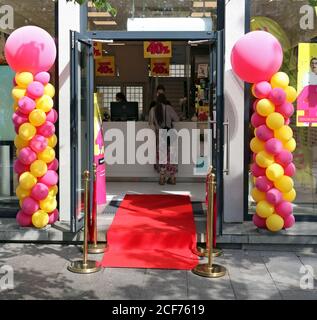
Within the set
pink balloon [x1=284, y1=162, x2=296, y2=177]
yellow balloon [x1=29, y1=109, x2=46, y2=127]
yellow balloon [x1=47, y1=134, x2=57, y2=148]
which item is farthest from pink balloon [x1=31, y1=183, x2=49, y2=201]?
pink balloon [x1=284, y1=162, x2=296, y2=177]

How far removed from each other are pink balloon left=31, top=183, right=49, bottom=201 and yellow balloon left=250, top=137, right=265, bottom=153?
2416 mm

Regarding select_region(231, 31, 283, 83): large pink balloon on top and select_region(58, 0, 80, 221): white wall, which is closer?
select_region(231, 31, 283, 83): large pink balloon on top

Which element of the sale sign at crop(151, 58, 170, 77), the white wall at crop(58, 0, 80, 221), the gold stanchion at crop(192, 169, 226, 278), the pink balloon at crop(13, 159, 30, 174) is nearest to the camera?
the gold stanchion at crop(192, 169, 226, 278)

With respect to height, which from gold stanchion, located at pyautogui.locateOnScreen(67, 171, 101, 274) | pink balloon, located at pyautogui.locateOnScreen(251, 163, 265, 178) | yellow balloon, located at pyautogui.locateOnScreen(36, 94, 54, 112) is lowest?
gold stanchion, located at pyautogui.locateOnScreen(67, 171, 101, 274)

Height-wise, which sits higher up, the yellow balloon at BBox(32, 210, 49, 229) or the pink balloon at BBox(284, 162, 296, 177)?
the pink balloon at BBox(284, 162, 296, 177)

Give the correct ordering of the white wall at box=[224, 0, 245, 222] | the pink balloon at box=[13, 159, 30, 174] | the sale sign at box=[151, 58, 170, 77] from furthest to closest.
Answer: the sale sign at box=[151, 58, 170, 77]
the white wall at box=[224, 0, 245, 222]
the pink balloon at box=[13, 159, 30, 174]

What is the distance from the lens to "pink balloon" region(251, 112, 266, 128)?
5623mm

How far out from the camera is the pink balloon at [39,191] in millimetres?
5754

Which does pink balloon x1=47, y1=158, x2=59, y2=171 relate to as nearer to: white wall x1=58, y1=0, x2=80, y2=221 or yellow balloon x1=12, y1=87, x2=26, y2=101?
white wall x1=58, y1=0, x2=80, y2=221

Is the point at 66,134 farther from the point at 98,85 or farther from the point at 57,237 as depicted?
the point at 98,85

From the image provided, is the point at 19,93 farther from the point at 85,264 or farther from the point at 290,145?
the point at 290,145

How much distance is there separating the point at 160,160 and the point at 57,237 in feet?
12.5

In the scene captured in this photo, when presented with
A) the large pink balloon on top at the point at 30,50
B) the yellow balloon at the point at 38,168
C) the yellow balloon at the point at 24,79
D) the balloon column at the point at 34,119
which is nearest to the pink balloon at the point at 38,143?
the balloon column at the point at 34,119
